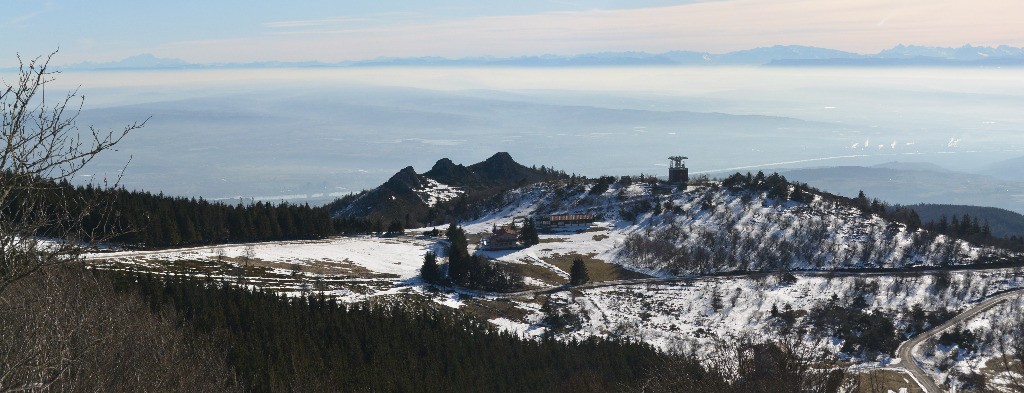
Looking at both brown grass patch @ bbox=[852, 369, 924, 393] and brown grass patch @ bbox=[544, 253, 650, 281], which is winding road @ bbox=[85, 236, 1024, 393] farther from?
brown grass patch @ bbox=[544, 253, 650, 281]

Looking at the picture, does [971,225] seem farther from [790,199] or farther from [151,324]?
[151,324]

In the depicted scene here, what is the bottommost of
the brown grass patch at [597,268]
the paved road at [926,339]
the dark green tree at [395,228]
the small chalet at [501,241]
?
the paved road at [926,339]

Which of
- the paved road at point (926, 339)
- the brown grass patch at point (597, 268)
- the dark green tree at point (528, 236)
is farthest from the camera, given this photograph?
the dark green tree at point (528, 236)

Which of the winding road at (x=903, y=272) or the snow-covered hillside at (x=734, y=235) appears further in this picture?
the snow-covered hillside at (x=734, y=235)

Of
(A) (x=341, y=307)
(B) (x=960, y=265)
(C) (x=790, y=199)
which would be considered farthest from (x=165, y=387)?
(C) (x=790, y=199)

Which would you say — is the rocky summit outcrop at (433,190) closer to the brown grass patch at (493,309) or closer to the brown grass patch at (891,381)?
the brown grass patch at (493,309)

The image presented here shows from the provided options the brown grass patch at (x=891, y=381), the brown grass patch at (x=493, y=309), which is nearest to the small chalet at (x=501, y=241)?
the brown grass patch at (x=493, y=309)

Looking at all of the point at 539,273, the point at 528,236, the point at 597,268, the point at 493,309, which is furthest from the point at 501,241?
the point at 493,309

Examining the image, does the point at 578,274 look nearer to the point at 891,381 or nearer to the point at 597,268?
the point at 597,268
